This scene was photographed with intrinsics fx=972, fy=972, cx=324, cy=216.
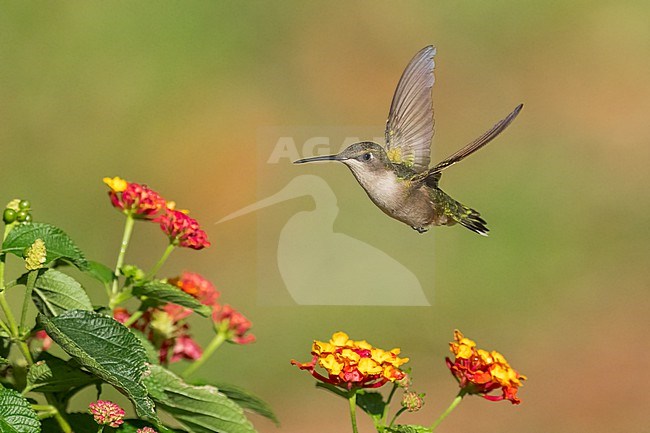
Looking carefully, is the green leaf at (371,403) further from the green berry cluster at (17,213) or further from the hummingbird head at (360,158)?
the green berry cluster at (17,213)

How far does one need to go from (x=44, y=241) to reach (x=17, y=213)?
0.19 ft

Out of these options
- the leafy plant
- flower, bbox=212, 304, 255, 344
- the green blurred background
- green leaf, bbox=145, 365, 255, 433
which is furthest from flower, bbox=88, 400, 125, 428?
the green blurred background

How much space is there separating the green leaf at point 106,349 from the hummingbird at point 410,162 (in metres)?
0.27

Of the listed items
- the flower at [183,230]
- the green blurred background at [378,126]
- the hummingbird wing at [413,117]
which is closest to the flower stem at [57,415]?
the flower at [183,230]

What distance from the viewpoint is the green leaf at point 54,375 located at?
761 mm

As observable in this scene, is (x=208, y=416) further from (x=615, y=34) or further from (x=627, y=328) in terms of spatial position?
(x=615, y=34)

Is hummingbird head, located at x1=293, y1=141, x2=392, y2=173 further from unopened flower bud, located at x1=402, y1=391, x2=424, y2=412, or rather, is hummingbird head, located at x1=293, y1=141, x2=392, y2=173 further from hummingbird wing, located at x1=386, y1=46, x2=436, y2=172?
unopened flower bud, located at x1=402, y1=391, x2=424, y2=412

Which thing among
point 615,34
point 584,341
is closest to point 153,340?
point 584,341

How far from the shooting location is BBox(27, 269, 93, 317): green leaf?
83 cm

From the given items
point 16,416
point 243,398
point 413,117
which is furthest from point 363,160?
point 16,416

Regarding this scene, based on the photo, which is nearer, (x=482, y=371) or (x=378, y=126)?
(x=482, y=371)

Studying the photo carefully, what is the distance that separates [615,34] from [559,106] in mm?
498

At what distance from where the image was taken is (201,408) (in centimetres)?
86
